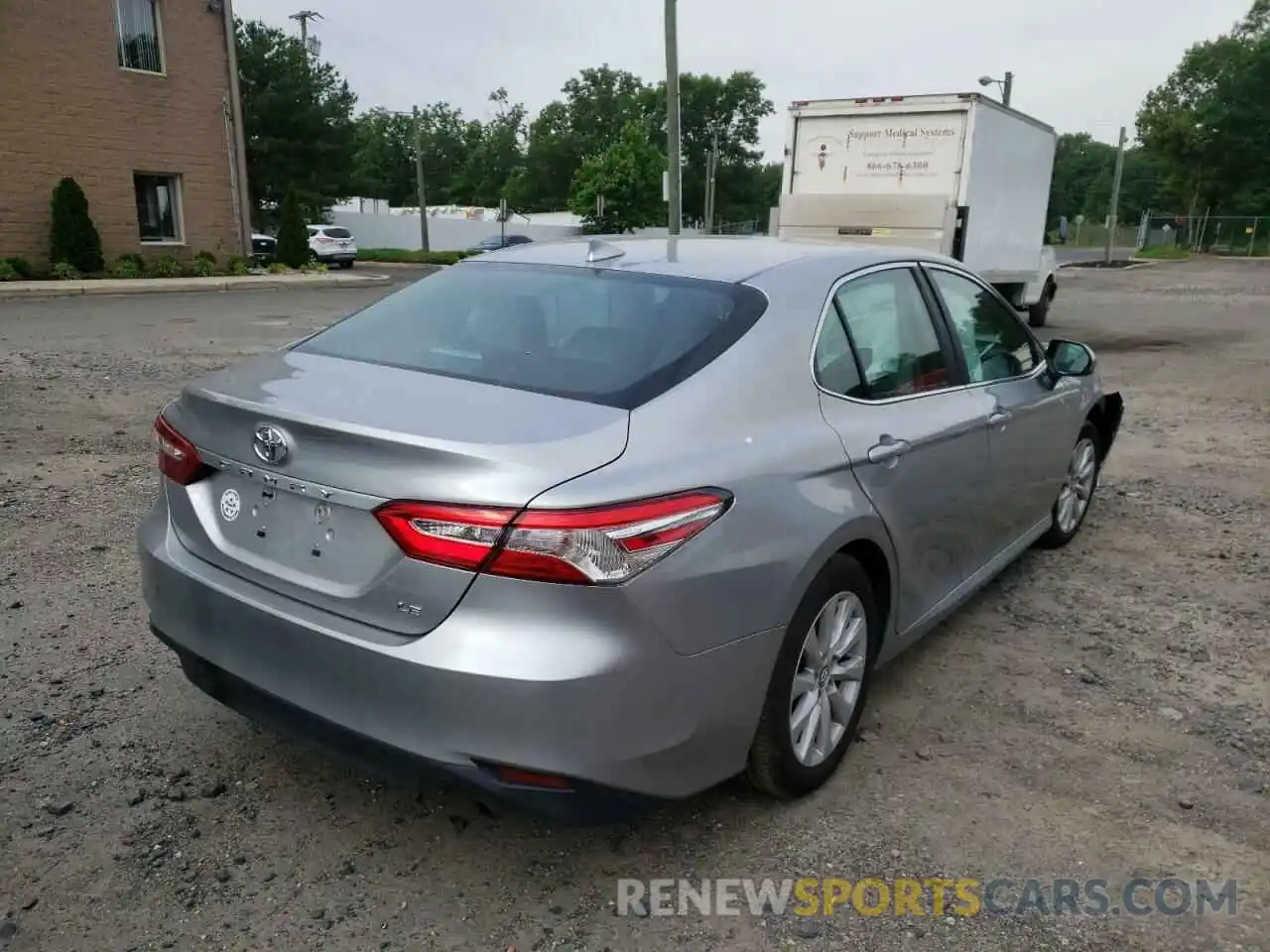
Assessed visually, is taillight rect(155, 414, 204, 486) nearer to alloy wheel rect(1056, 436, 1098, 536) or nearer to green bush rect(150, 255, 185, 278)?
alloy wheel rect(1056, 436, 1098, 536)

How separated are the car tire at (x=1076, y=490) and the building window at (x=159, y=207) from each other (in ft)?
76.8

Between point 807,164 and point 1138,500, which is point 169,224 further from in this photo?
point 1138,500

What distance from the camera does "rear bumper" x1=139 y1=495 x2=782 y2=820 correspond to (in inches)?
85.6

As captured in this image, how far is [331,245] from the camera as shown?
33.4 metres

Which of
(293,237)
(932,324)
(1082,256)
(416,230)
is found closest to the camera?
(932,324)

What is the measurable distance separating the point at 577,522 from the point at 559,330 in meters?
1.02

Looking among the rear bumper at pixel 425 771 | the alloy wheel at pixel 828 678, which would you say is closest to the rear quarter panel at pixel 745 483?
the alloy wheel at pixel 828 678

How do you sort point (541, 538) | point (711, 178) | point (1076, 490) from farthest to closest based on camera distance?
1. point (711, 178)
2. point (1076, 490)
3. point (541, 538)

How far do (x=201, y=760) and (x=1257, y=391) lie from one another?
10.6 meters

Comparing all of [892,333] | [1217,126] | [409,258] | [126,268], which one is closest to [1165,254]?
[1217,126]

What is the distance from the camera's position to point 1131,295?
80.1ft

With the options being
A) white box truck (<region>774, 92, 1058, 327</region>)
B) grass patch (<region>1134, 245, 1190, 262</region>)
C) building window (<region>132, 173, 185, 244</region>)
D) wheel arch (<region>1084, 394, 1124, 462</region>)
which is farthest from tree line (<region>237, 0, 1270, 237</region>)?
wheel arch (<region>1084, 394, 1124, 462</region>)

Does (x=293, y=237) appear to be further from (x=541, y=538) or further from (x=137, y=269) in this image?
(x=541, y=538)

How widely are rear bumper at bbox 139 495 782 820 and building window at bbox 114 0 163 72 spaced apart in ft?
79.2
